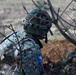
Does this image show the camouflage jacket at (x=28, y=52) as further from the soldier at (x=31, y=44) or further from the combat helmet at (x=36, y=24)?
the combat helmet at (x=36, y=24)

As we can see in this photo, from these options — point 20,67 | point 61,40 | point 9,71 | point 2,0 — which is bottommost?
point 2,0

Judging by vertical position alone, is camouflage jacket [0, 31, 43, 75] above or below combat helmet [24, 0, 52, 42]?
below

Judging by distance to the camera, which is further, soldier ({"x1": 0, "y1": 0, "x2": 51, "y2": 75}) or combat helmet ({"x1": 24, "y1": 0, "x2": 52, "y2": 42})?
combat helmet ({"x1": 24, "y1": 0, "x2": 52, "y2": 42})

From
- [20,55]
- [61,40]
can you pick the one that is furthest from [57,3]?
[20,55]

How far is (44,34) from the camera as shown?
605 centimetres

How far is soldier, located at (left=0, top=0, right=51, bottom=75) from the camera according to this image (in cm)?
554

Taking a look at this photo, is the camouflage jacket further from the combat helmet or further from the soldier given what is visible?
the combat helmet

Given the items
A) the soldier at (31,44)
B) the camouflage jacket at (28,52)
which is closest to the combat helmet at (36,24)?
the soldier at (31,44)

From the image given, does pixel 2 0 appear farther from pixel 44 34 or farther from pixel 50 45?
pixel 44 34

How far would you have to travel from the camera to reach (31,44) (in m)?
5.63

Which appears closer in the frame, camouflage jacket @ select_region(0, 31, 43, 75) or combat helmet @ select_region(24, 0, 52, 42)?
camouflage jacket @ select_region(0, 31, 43, 75)

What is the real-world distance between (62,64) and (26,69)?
68 centimetres

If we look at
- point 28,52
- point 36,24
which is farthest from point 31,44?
point 36,24

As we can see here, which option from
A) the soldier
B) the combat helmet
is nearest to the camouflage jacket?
the soldier
